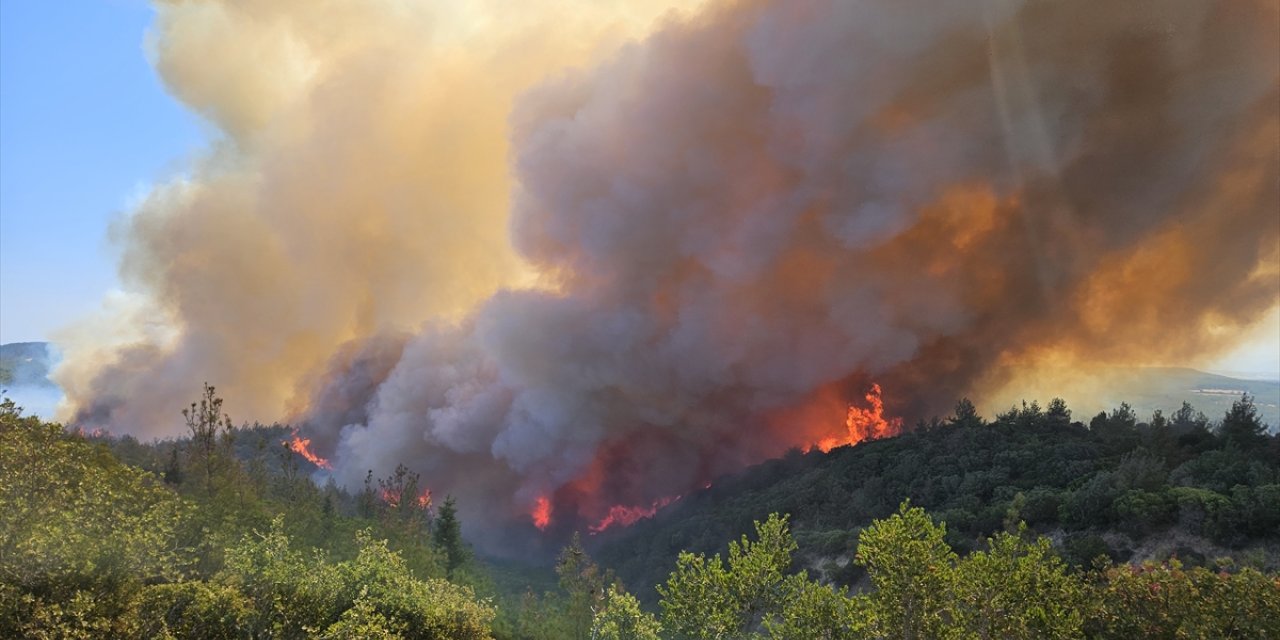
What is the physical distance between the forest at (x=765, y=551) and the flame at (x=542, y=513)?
9.49 metres

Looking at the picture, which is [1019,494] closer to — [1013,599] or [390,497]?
[1013,599]

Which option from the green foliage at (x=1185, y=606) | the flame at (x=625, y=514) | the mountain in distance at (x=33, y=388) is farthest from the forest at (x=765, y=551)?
the mountain in distance at (x=33, y=388)

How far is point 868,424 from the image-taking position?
8931cm

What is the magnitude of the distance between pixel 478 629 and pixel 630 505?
5954cm

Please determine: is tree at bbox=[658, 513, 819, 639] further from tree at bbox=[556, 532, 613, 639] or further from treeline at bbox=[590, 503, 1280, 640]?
tree at bbox=[556, 532, 613, 639]

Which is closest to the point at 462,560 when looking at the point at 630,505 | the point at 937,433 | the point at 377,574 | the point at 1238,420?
the point at 630,505

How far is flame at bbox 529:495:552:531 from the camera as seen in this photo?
3342 inches

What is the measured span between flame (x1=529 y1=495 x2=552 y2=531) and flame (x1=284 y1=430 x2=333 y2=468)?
136ft

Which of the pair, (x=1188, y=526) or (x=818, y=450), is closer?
(x=1188, y=526)

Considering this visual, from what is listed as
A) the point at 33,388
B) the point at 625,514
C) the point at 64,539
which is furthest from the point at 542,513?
the point at 33,388

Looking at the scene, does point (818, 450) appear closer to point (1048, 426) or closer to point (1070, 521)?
point (1048, 426)

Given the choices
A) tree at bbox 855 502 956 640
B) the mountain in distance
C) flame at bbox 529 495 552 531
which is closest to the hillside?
flame at bbox 529 495 552 531

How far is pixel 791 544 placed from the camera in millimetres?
25812

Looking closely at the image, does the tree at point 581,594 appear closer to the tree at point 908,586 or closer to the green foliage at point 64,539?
the tree at point 908,586
